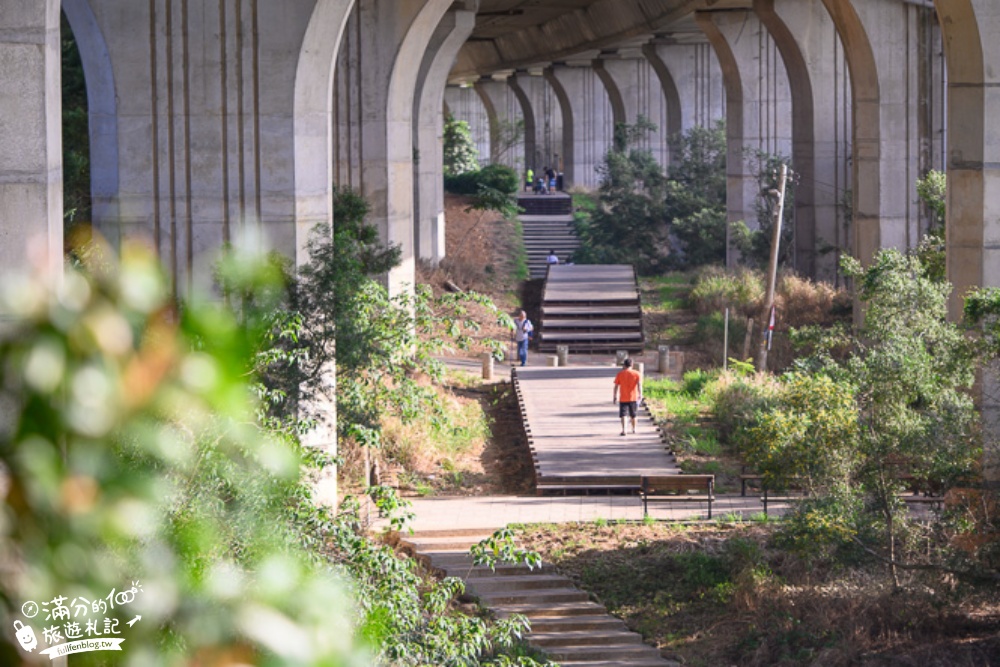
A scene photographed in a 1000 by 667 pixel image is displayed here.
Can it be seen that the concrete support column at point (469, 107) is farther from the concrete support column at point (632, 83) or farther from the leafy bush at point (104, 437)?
the leafy bush at point (104, 437)

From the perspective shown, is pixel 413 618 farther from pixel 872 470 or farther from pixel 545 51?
pixel 545 51

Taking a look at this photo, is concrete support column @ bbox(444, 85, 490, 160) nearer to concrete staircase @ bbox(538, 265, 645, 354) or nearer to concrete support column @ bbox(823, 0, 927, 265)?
concrete staircase @ bbox(538, 265, 645, 354)

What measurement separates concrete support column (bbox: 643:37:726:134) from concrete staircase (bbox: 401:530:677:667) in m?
38.9

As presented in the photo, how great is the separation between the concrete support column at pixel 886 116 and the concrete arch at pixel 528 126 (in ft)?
160

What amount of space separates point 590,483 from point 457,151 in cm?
4581

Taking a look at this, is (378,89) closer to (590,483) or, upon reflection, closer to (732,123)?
(590,483)

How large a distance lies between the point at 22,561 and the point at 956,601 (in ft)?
44.1

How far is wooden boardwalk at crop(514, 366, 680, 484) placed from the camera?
21781mm

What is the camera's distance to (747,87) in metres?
42.6

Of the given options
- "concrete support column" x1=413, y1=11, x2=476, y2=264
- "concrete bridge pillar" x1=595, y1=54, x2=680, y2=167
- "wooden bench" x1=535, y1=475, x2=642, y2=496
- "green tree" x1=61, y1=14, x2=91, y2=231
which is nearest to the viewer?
"green tree" x1=61, y1=14, x2=91, y2=231

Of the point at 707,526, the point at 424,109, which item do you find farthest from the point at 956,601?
the point at 424,109

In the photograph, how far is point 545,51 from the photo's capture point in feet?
206

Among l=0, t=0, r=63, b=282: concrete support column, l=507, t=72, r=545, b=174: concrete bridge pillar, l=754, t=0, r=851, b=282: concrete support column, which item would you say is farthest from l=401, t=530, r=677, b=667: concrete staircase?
l=507, t=72, r=545, b=174: concrete bridge pillar

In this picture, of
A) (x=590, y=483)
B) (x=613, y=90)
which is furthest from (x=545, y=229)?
(x=590, y=483)
